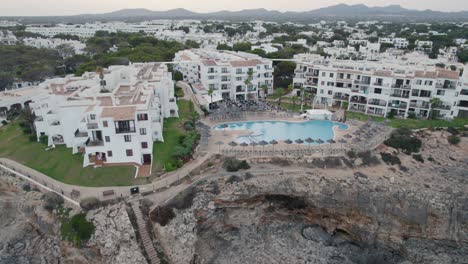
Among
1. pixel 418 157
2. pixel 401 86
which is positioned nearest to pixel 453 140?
pixel 418 157

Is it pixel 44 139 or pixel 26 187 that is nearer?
pixel 26 187

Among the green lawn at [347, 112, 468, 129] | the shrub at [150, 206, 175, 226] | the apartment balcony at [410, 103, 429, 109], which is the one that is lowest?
the shrub at [150, 206, 175, 226]

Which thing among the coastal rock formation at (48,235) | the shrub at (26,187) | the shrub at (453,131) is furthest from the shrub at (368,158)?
the shrub at (26,187)

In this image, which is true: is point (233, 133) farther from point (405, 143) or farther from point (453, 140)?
point (453, 140)

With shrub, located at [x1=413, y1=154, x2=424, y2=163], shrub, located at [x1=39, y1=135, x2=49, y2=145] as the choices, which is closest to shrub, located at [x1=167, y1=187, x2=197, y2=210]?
shrub, located at [x1=39, y1=135, x2=49, y2=145]

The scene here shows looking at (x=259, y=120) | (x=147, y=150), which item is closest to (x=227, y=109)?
(x=259, y=120)

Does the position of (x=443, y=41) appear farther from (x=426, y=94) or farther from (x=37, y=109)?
(x=37, y=109)

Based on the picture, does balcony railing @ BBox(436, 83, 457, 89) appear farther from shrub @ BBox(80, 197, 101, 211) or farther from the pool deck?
shrub @ BBox(80, 197, 101, 211)
